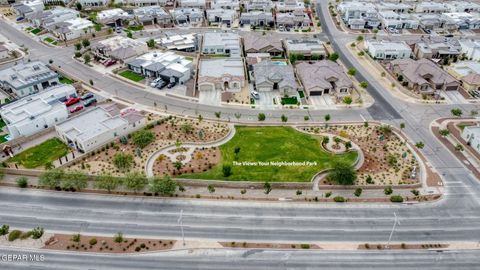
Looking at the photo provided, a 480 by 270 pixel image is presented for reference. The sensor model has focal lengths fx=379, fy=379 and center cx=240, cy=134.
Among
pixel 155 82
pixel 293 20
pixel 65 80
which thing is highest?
pixel 293 20

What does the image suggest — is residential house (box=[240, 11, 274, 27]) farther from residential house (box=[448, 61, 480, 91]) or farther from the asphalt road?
the asphalt road

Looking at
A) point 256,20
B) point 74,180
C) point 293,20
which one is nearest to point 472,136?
point 293,20

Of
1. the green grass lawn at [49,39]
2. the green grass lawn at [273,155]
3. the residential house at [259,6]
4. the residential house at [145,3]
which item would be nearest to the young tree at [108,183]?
the green grass lawn at [273,155]

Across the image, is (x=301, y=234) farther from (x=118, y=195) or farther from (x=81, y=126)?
(x=81, y=126)

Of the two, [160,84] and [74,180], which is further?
[160,84]

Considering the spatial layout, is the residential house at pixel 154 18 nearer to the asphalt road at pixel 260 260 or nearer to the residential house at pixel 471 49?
the residential house at pixel 471 49

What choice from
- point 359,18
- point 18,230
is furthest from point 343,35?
point 18,230

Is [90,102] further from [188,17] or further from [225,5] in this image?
[225,5]
